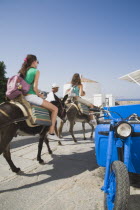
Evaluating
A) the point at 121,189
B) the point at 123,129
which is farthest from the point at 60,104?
the point at 121,189

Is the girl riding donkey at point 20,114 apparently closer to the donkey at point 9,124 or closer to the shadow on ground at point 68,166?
the donkey at point 9,124

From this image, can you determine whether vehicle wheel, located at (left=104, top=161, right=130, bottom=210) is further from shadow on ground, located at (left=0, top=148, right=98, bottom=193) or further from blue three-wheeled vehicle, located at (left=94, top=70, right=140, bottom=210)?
shadow on ground, located at (left=0, top=148, right=98, bottom=193)

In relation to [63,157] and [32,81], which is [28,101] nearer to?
[32,81]

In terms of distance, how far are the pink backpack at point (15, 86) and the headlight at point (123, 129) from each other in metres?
2.17

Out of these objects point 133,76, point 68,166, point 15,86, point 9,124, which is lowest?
point 68,166

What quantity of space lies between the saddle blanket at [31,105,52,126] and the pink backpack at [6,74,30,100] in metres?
0.49

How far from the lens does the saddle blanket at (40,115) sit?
349 centimetres

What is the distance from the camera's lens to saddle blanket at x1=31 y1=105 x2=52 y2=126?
3487 millimetres

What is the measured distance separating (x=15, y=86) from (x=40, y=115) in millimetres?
897

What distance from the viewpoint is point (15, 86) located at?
318 centimetres

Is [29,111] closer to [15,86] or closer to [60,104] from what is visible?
[15,86]

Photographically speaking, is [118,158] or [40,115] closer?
[118,158]

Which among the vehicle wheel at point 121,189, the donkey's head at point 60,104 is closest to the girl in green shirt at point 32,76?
the donkey's head at point 60,104

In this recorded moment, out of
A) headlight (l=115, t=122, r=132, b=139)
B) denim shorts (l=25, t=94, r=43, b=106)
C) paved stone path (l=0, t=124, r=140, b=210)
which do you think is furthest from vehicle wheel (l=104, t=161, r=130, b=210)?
denim shorts (l=25, t=94, r=43, b=106)
